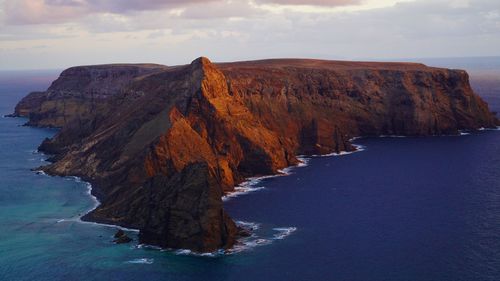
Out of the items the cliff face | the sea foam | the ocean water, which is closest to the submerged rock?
the ocean water

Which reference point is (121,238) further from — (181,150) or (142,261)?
(181,150)

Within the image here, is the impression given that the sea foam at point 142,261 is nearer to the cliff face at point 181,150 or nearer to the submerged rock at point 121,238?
the cliff face at point 181,150

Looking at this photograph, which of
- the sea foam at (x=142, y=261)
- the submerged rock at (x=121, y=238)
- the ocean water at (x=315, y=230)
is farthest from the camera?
the submerged rock at (x=121, y=238)

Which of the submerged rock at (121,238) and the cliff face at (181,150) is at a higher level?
the cliff face at (181,150)

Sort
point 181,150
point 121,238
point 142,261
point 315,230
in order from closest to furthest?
point 142,261
point 121,238
point 315,230
point 181,150

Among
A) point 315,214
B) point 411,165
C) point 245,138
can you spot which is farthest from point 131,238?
point 411,165

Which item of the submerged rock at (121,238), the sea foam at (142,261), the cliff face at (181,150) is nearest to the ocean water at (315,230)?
the sea foam at (142,261)

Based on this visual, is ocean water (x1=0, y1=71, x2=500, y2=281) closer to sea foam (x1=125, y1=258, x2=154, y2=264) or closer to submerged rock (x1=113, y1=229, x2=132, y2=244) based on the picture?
sea foam (x1=125, y1=258, x2=154, y2=264)

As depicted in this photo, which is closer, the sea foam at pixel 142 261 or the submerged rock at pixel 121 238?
the sea foam at pixel 142 261

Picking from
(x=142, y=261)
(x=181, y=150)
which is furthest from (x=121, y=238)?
(x=181, y=150)

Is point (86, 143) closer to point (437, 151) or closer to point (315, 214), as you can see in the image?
point (315, 214)
